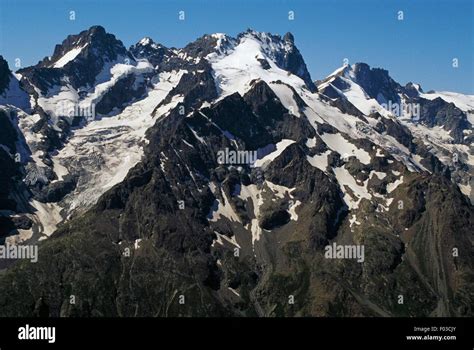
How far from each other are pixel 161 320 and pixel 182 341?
2752 mm

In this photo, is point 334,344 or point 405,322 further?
point 405,322

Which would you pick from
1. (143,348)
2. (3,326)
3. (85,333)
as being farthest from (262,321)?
(3,326)

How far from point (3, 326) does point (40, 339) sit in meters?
3.61

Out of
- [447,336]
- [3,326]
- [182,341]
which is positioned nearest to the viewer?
[182,341]

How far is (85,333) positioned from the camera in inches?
1977

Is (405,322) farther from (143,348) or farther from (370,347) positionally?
(143,348)

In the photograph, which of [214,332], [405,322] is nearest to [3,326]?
[214,332]

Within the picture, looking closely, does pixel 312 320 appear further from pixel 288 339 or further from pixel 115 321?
pixel 115 321

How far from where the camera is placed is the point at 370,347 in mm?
50781

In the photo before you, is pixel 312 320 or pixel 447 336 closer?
pixel 312 320

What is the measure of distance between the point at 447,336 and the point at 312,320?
1505 centimetres

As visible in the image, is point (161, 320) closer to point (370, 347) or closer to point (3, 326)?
point (3, 326)

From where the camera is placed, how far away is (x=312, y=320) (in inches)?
2002

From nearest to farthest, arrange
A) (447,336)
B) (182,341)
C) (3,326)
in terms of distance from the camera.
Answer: (182,341)
(3,326)
(447,336)
